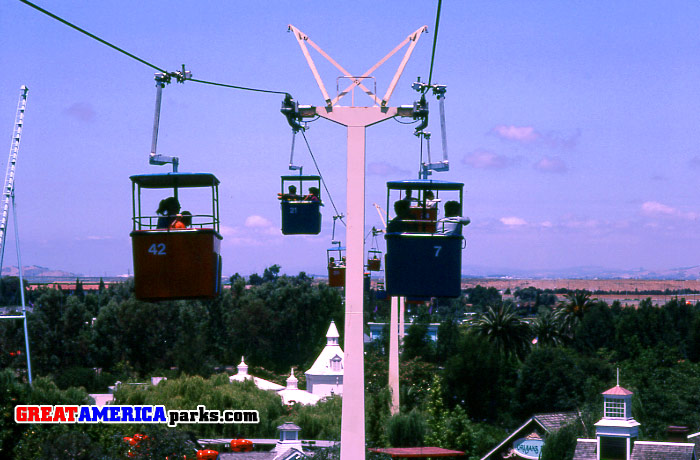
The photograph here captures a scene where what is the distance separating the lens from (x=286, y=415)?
76938 millimetres

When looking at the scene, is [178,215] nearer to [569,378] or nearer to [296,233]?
[296,233]

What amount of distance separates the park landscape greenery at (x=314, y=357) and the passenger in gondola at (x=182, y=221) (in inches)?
1165

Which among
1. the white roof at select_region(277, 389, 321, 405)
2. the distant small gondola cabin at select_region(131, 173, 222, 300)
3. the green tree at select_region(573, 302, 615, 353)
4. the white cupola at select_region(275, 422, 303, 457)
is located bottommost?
the white roof at select_region(277, 389, 321, 405)

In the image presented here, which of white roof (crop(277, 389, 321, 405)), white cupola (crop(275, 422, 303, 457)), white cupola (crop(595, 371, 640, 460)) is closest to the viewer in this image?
white cupola (crop(595, 371, 640, 460))

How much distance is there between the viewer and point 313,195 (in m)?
32.0

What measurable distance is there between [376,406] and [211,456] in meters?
11.6

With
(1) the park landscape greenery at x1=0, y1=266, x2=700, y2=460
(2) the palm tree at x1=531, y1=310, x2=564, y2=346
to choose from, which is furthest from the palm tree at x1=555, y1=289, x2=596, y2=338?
(2) the palm tree at x1=531, y1=310, x2=564, y2=346

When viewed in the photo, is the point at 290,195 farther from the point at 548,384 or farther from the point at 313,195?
the point at 548,384

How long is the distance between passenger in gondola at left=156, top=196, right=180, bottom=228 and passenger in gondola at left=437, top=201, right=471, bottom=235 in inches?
217

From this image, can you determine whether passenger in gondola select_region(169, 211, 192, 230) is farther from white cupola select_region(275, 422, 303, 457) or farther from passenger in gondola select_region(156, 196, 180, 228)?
white cupola select_region(275, 422, 303, 457)

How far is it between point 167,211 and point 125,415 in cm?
4653

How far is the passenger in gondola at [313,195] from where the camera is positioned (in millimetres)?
31938

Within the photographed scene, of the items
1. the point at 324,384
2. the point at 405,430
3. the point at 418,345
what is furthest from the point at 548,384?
the point at 324,384

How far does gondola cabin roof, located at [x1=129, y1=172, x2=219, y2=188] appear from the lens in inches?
653
